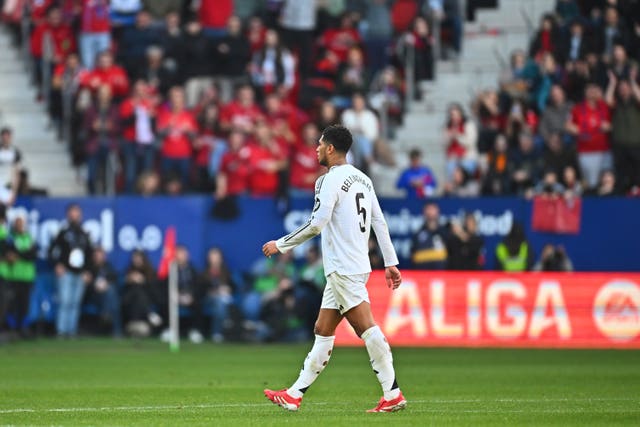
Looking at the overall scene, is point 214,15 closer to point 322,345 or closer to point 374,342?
point 322,345

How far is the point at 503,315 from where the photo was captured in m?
24.8

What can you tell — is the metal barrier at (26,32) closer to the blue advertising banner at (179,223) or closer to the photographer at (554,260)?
the blue advertising banner at (179,223)

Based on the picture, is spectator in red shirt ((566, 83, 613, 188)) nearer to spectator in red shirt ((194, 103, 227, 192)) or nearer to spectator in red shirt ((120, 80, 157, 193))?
spectator in red shirt ((194, 103, 227, 192))

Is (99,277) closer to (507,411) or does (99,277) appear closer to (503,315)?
(503,315)

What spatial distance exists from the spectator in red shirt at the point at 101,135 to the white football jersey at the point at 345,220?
1641cm

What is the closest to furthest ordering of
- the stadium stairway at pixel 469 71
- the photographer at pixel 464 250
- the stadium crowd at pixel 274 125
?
the photographer at pixel 464 250 < the stadium crowd at pixel 274 125 < the stadium stairway at pixel 469 71

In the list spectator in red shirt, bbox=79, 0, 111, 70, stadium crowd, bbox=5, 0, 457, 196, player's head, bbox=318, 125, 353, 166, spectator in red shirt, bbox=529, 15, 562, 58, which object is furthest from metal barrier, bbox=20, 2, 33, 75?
player's head, bbox=318, 125, 353, 166

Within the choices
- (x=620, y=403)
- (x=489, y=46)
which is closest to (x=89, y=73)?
(x=489, y=46)

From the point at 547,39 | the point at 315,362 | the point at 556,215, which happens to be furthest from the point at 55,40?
the point at 315,362

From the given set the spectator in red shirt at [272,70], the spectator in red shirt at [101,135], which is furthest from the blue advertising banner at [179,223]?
the spectator in red shirt at [272,70]

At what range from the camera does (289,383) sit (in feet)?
58.3

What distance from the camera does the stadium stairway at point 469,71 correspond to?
30547mm

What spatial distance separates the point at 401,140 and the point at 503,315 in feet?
22.6

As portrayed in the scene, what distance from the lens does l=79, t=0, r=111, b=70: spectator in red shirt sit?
30906 millimetres
